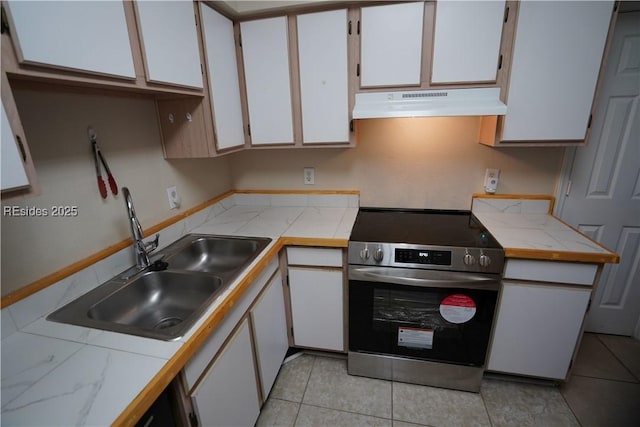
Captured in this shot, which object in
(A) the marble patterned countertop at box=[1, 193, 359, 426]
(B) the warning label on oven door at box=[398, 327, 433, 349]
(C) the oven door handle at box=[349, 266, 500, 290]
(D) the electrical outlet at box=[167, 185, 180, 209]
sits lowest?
(B) the warning label on oven door at box=[398, 327, 433, 349]

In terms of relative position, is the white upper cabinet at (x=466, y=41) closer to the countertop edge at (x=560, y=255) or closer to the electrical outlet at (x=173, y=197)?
the countertop edge at (x=560, y=255)

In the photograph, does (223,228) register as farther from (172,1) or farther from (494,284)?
(494,284)

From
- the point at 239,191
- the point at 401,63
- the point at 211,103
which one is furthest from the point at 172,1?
the point at 239,191

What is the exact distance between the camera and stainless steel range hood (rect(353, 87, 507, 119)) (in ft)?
4.60

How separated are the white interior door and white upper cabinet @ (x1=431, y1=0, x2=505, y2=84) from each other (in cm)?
81

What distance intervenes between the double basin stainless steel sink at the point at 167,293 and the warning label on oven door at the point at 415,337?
0.93m

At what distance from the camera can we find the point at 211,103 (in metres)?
1.50

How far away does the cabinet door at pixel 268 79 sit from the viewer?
5.27 ft

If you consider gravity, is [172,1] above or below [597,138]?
above

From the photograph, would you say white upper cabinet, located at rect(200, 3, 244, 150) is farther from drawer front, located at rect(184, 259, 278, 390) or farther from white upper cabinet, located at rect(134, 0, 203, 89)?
drawer front, located at rect(184, 259, 278, 390)

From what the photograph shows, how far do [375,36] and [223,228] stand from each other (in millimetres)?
1383

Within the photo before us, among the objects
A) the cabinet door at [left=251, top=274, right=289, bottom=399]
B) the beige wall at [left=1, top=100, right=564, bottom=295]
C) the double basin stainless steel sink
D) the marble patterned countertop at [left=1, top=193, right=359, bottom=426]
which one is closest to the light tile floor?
the cabinet door at [left=251, top=274, right=289, bottom=399]

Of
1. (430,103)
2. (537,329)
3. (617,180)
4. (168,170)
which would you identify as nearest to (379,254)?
(430,103)

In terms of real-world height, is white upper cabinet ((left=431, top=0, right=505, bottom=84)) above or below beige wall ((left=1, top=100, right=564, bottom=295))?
above
